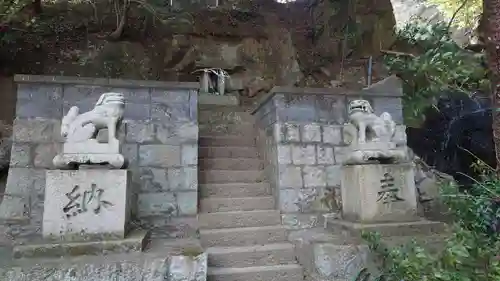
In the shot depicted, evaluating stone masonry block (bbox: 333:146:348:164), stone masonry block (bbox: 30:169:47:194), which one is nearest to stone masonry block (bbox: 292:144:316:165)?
stone masonry block (bbox: 333:146:348:164)

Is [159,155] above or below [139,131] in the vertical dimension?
below

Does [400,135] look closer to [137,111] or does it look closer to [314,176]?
[314,176]

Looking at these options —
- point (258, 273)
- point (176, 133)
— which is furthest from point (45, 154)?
point (258, 273)

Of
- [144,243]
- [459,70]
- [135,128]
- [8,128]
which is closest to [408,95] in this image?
[459,70]

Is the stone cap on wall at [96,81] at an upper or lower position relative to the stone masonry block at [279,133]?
upper

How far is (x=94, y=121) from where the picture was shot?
310 cm

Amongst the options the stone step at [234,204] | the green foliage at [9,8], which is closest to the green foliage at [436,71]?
the stone step at [234,204]

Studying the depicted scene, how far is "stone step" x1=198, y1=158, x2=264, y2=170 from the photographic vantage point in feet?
15.1

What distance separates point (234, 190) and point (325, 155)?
1.20m

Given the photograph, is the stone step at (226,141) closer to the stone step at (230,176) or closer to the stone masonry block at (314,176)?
the stone step at (230,176)

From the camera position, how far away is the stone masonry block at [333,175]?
4316 millimetres

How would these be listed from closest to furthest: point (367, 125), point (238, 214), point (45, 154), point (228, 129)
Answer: point (367, 125)
point (45, 154)
point (238, 214)
point (228, 129)

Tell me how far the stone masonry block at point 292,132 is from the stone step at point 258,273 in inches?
60.1

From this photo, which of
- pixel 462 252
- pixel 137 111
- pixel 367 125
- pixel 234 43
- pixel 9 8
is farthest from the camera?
pixel 234 43
